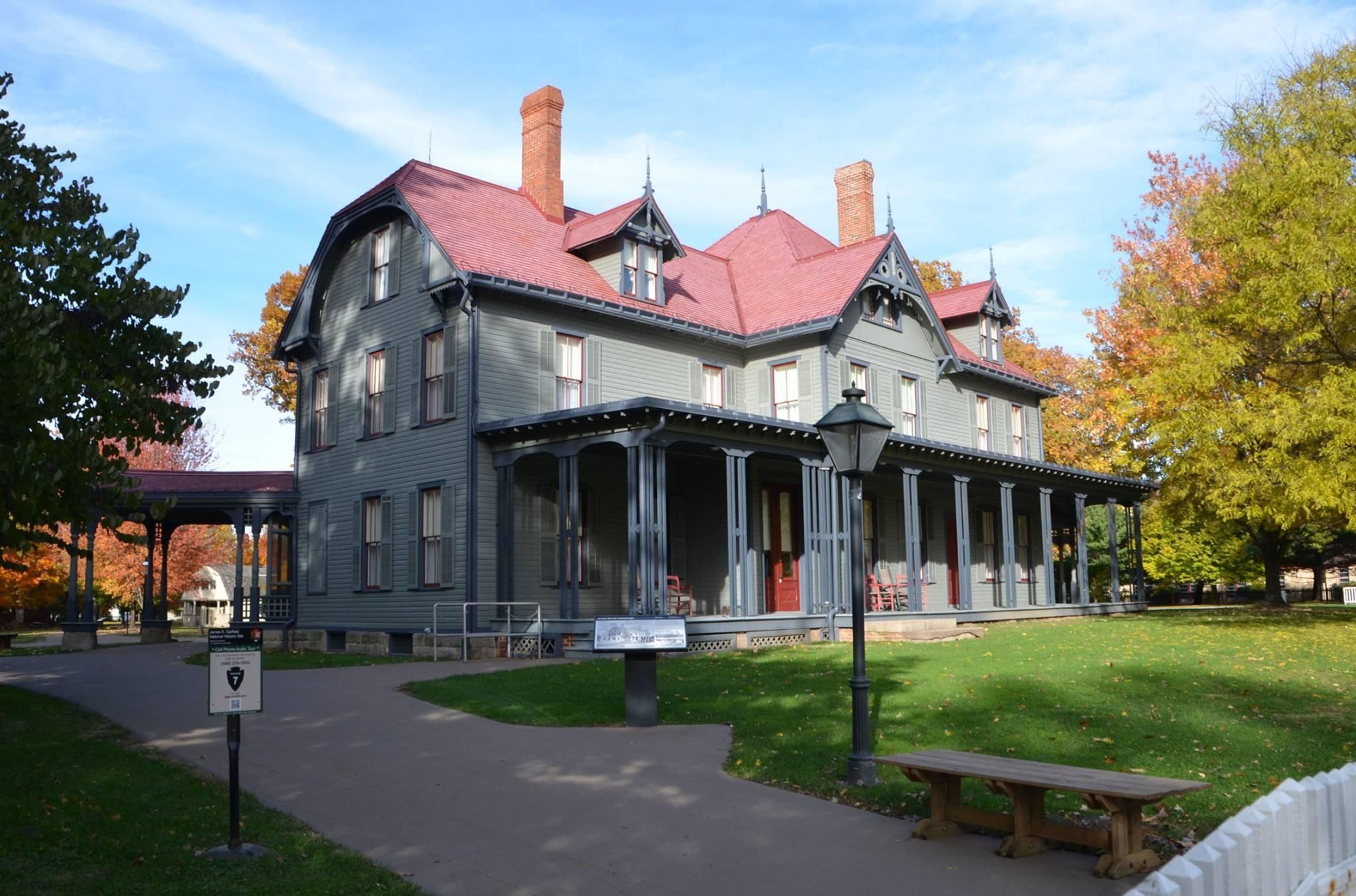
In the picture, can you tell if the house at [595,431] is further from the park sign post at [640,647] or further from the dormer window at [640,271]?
the park sign post at [640,647]

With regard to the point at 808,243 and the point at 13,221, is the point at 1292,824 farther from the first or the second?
the point at 808,243

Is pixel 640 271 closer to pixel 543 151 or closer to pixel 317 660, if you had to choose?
pixel 543 151

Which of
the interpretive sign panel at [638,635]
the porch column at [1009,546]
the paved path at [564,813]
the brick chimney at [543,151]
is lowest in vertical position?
the paved path at [564,813]

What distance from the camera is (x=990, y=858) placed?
655 centimetres

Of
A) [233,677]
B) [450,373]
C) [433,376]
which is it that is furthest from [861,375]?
[233,677]

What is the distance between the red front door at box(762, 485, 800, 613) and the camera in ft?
83.2

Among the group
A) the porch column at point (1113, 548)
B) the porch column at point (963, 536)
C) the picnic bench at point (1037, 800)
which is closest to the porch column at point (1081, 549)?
the porch column at point (1113, 548)

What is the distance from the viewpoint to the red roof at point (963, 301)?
31.5 m

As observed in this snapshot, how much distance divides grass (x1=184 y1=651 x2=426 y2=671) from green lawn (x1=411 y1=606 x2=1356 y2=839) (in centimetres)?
437

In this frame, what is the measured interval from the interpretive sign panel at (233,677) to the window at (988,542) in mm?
26968

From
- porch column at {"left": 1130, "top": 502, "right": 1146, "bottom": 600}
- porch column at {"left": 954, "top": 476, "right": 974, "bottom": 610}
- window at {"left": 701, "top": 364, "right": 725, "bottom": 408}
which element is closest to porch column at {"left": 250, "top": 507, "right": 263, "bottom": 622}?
window at {"left": 701, "top": 364, "right": 725, "bottom": 408}

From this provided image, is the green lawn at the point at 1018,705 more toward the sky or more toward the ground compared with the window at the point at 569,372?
more toward the ground

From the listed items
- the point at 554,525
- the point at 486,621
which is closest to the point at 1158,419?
the point at 554,525

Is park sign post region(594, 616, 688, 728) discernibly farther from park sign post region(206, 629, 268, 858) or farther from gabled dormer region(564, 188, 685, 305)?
gabled dormer region(564, 188, 685, 305)
